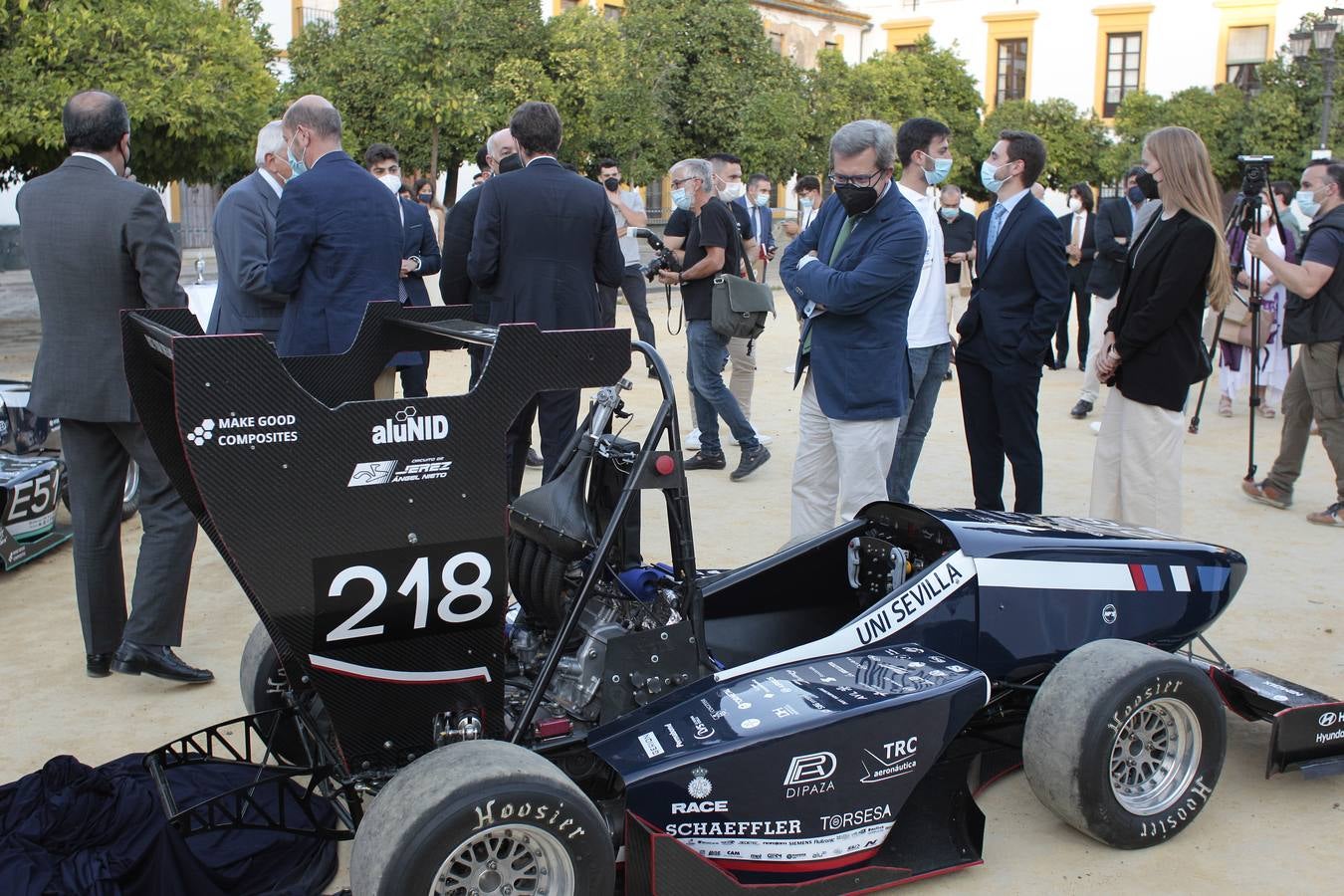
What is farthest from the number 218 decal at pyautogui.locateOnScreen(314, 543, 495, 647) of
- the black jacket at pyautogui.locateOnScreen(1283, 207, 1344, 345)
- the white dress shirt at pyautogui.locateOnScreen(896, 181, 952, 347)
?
the black jacket at pyautogui.locateOnScreen(1283, 207, 1344, 345)

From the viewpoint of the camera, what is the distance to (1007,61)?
160 feet

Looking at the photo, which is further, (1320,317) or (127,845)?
(1320,317)

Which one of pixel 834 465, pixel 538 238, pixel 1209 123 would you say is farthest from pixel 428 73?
pixel 1209 123

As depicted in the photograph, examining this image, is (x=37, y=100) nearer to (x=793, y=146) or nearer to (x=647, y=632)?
(x=647, y=632)

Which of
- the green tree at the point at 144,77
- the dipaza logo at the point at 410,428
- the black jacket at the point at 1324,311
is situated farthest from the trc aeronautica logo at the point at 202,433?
the green tree at the point at 144,77

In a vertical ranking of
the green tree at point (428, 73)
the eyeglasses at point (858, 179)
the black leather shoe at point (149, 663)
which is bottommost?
the black leather shoe at point (149, 663)

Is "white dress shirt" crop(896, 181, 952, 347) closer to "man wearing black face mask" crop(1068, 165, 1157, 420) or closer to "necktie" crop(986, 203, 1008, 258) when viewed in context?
"necktie" crop(986, 203, 1008, 258)

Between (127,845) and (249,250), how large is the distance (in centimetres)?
321

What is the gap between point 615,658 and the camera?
11.2 ft

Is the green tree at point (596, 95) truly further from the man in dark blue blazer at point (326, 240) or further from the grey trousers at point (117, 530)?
the grey trousers at point (117, 530)

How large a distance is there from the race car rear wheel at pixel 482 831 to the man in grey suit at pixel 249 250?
333 centimetres

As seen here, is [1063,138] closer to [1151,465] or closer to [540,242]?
[1151,465]

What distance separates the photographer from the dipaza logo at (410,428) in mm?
2838

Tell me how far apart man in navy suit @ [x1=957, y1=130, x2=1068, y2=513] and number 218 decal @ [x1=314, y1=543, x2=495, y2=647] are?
359 cm
